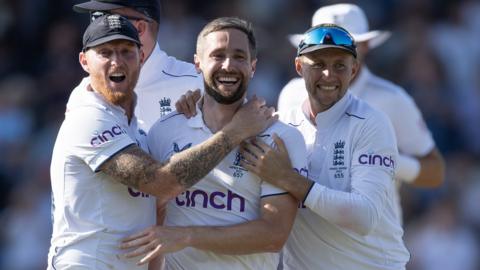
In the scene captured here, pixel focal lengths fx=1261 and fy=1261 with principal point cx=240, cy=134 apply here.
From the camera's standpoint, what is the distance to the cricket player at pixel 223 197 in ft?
19.9

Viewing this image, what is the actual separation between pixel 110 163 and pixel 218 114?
0.62 metres

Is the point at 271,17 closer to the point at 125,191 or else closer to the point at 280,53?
the point at 280,53

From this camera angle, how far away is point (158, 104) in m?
7.45

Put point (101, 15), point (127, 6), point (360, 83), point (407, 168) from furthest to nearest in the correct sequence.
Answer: point (360, 83)
point (407, 168)
point (127, 6)
point (101, 15)

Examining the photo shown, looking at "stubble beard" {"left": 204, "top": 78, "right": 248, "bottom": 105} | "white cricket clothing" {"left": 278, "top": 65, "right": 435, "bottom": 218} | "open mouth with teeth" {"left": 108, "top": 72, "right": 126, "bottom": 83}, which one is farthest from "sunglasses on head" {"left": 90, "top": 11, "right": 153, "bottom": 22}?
"white cricket clothing" {"left": 278, "top": 65, "right": 435, "bottom": 218}

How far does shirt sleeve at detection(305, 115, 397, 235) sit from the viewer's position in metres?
6.20

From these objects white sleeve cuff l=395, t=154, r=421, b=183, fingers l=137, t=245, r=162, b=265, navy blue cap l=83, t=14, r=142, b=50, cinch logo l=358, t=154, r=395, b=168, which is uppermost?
navy blue cap l=83, t=14, r=142, b=50

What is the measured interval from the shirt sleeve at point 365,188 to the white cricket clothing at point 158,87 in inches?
55.5

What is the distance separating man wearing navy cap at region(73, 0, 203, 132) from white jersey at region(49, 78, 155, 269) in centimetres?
107

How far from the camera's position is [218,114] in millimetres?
6336

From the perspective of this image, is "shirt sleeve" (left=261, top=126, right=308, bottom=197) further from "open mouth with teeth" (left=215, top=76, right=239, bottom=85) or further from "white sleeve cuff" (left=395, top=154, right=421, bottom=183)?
"white sleeve cuff" (left=395, top=154, right=421, bottom=183)

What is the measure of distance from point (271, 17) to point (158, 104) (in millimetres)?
6874

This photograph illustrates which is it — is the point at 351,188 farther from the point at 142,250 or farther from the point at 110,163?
the point at 110,163

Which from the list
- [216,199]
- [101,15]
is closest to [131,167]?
[216,199]
